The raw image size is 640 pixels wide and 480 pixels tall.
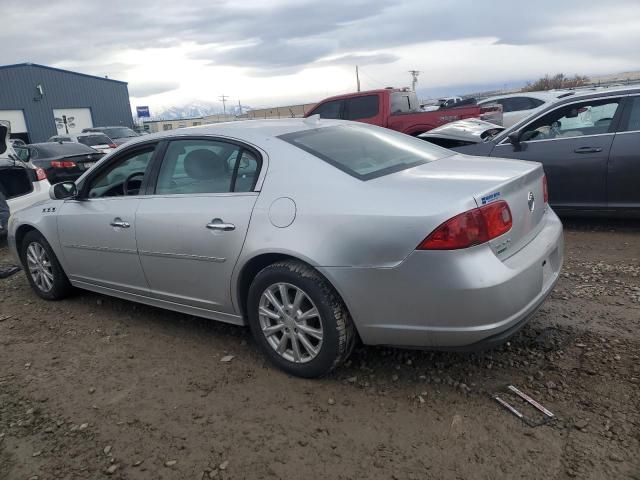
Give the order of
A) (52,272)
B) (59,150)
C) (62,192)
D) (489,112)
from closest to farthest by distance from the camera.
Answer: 1. (62,192)
2. (52,272)
3. (489,112)
4. (59,150)

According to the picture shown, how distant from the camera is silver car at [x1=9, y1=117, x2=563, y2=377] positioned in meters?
2.63

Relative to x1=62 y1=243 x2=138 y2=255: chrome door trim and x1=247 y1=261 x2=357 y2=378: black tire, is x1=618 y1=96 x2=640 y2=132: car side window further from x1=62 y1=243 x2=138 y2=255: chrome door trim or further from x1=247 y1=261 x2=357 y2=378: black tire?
x1=62 y1=243 x2=138 y2=255: chrome door trim

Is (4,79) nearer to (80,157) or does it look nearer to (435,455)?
(80,157)

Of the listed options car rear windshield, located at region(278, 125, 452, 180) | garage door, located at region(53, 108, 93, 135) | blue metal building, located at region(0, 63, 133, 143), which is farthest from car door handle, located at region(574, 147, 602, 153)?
garage door, located at region(53, 108, 93, 135)

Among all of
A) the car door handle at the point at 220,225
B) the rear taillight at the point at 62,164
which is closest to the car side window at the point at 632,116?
the car door handle at the point at 220,225

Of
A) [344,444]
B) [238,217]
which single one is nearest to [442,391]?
[344,444]

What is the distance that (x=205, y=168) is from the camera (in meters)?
3.59

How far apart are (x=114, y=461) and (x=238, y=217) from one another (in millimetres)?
1448

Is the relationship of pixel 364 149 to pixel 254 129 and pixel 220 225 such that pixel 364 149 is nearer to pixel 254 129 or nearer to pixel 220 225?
pixel 254 129

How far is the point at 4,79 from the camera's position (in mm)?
33281

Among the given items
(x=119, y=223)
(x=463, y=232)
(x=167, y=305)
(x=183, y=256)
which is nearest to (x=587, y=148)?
(x=463, y=232)

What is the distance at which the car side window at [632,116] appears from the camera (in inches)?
217

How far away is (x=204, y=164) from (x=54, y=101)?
3829 centimetres

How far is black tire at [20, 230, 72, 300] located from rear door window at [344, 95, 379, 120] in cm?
742
